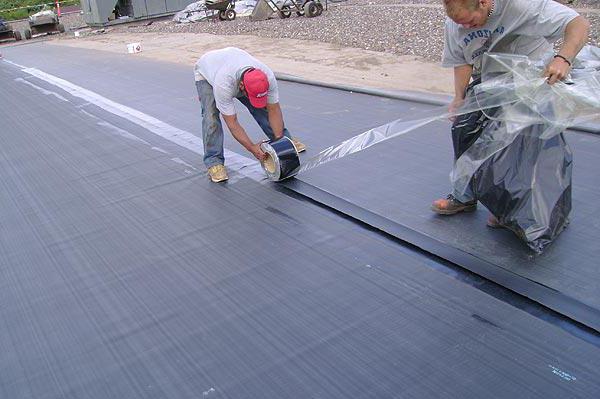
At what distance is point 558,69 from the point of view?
1.95 meters

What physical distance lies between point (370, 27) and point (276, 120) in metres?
7.09

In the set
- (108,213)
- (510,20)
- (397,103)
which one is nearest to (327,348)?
(510,20)

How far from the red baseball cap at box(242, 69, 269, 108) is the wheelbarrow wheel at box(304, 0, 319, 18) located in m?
9.39

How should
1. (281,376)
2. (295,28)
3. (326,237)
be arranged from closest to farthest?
(281,376) < (326,237) < (295,28)

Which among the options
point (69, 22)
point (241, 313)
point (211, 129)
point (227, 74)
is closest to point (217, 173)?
point (211, 129)

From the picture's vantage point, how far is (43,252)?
263 centimetres

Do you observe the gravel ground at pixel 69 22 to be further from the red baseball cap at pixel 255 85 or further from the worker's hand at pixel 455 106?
the worker's hand at pixel 455 106

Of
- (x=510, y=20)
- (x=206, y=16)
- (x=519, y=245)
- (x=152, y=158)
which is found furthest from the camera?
(x=206, y=16)

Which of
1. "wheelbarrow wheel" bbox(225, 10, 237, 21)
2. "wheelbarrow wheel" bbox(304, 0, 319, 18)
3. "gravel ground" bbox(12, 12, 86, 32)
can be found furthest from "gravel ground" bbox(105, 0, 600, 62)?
"gravel ground" bbox(12, 12, 86, 32)

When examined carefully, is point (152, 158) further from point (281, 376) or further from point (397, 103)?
point (281, 376)

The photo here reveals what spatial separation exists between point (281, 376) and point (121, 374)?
0.54 metres

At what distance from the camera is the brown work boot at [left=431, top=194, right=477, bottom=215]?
101 inches

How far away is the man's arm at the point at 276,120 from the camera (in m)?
3.21

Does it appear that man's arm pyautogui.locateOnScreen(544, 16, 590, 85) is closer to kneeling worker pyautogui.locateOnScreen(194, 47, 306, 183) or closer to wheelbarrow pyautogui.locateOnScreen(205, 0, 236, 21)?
kneeling worker pyautogui.locateOnScreen(194, 47, 306, 183)
